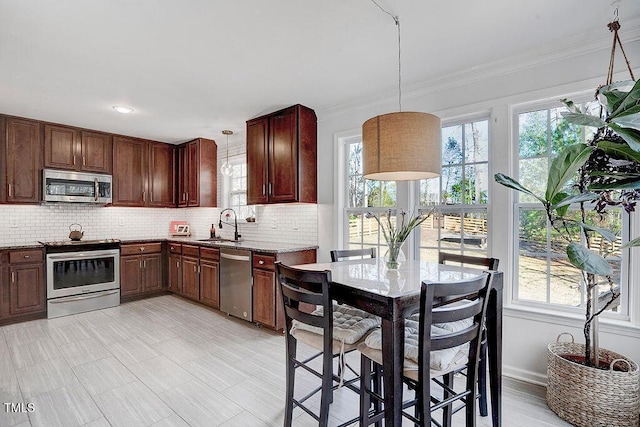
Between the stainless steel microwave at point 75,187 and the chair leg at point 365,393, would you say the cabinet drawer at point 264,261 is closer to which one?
the chair leg at point 365,393

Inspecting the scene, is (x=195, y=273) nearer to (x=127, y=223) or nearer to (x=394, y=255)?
(x=127, y=223)

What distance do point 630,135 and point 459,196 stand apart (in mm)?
A: 1324

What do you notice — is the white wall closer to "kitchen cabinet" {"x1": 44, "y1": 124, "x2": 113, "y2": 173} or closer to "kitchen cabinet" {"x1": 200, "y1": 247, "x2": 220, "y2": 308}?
"kitchen cabinet" {"x1": 200, "y1": 247, "x2": 220, "y2": 308}

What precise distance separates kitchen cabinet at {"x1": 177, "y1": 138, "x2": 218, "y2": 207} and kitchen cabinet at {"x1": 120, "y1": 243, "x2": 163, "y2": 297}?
0.93 meters

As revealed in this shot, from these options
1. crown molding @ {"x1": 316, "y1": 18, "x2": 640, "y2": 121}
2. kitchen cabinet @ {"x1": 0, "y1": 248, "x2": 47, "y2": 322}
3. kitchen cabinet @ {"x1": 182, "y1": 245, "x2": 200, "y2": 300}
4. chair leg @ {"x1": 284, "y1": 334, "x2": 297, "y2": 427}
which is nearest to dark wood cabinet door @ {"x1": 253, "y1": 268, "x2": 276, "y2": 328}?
kitchen cabinet @ {"x1": 182, "y1": 245, "x2": 200, "y2": 300}

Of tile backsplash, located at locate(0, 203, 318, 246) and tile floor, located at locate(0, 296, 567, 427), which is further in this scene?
tile backsplash, located at locate(0, 203, 318, 246)

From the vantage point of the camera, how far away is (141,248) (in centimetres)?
Answer: 475

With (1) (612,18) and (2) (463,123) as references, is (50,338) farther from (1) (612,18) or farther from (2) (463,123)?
(1) (612,18)

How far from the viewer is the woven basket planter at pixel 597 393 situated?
5.88 ft

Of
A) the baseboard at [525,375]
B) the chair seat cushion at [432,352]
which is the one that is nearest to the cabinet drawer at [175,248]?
the chair seat cushion at [432,352]

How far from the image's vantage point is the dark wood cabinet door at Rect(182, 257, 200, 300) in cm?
442

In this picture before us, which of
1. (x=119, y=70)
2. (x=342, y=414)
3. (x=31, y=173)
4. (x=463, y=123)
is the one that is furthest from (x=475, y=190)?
(x=31, y=173)

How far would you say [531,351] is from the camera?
2430mm

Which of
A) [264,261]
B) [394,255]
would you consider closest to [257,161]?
[264,261]
